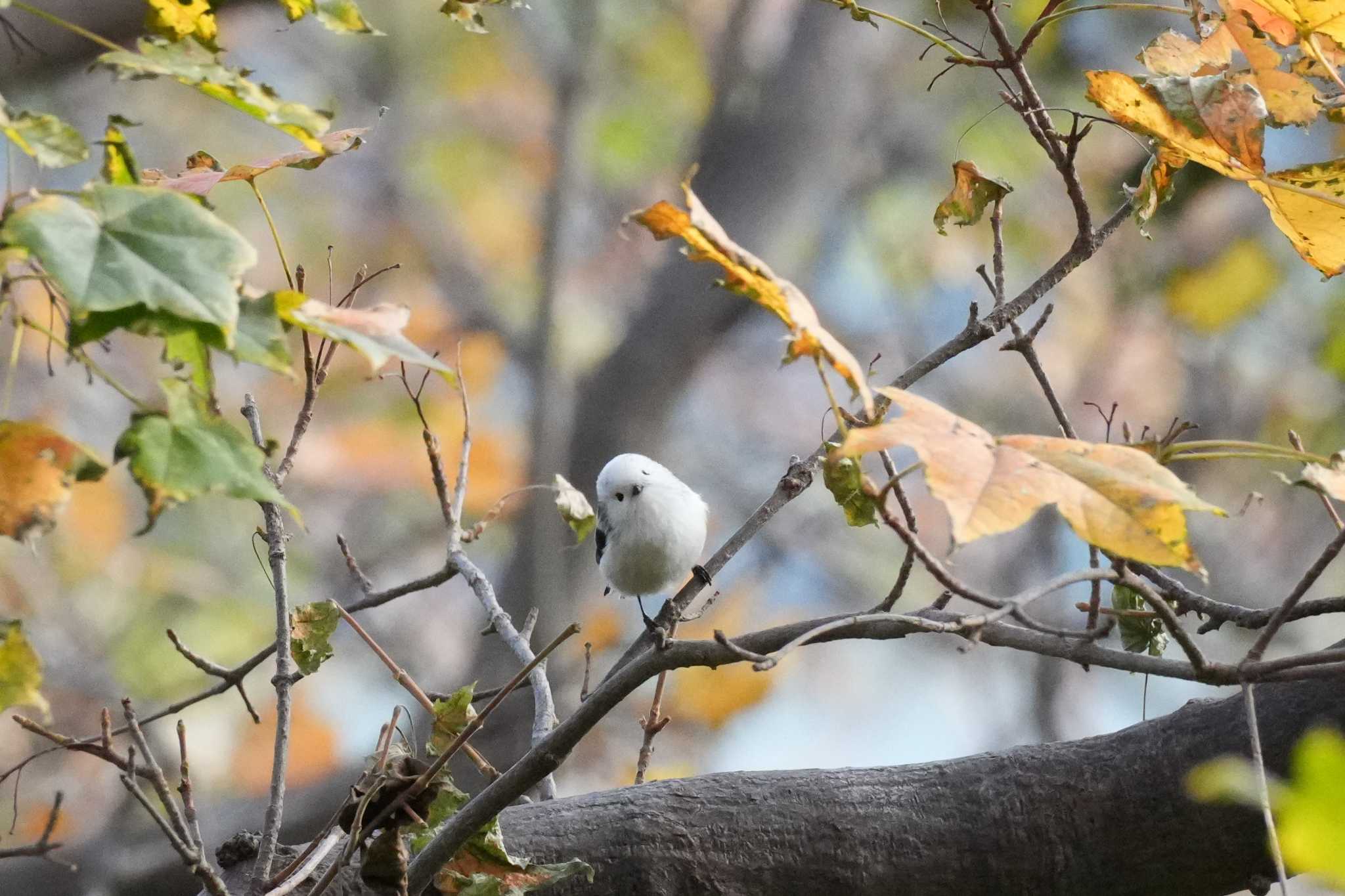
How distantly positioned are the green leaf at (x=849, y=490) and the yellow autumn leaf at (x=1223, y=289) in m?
4.06

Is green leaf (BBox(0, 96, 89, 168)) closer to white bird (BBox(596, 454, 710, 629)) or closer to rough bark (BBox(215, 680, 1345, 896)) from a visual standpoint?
rough bark (BBox(215, 680, 1345, 896))

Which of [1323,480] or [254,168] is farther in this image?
[254,168]

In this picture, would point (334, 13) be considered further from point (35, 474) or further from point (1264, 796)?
point (1264, 796)

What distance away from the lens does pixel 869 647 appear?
6688 millimetres

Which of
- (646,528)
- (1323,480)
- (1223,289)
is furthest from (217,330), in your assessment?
(1223,289)

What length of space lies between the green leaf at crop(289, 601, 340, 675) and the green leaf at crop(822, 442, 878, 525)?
58cm

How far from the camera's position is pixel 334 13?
107 cm

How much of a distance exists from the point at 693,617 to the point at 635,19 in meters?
6.44

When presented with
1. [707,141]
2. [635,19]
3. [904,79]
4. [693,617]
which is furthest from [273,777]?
[635,19]

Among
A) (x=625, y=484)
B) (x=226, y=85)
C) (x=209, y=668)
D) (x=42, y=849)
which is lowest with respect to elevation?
(x=42, y=849)

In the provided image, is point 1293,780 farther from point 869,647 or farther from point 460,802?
point 869,647

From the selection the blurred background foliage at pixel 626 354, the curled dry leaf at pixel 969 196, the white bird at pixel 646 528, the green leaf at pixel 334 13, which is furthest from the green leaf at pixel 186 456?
the blurred background foliage at pixel 626 354

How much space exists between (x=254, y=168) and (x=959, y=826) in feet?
3.50

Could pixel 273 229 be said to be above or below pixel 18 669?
above
